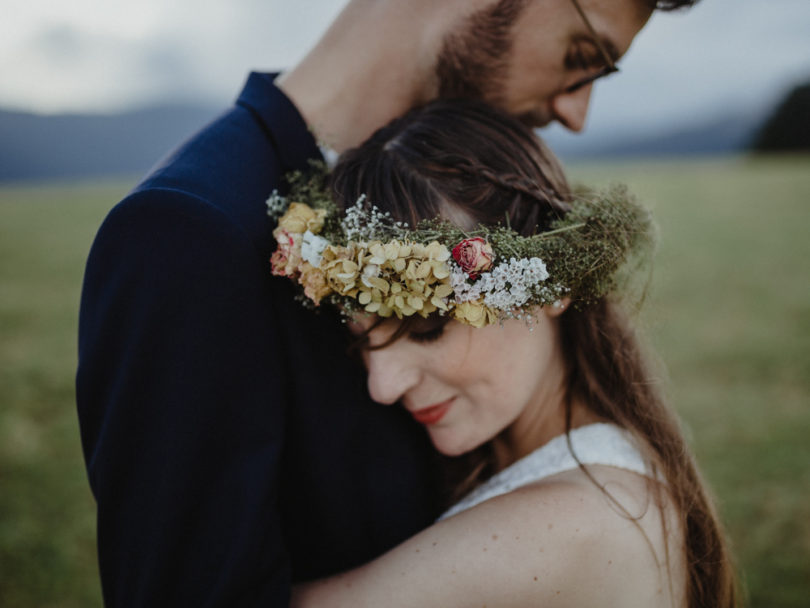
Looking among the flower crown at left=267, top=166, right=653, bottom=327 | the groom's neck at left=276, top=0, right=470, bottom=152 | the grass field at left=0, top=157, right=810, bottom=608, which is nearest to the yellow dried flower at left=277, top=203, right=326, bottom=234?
the flower crown at left=267, top=166, right=653, bottom=327

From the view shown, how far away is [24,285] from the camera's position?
1462 centimetres

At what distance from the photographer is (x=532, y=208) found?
2033 millimetres

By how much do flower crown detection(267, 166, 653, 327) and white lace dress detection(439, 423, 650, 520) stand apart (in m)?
0.64

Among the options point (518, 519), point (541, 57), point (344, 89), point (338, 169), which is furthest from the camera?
point (541, 57)

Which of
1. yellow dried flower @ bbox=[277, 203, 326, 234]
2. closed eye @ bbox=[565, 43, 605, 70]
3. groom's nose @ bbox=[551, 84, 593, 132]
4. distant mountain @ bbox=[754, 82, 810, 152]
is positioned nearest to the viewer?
yellow dried flower @ bbox=[277, 203, 326, 234]

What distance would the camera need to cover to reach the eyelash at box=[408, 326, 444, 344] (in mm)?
2033

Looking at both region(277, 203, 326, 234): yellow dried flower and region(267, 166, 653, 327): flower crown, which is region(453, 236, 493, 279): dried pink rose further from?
region(277, 203, 326, 234): yellow dried flower

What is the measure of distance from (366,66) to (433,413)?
1566 mm

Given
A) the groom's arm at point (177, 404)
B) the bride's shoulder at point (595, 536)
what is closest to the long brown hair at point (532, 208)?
the bride's shoulder at point (595, 536)

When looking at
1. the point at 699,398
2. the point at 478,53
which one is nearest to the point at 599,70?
the point at 478,53

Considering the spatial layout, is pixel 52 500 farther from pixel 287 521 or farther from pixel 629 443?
pixel 629 443

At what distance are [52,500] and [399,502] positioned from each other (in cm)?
503

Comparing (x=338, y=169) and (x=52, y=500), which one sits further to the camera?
(x=52, y=500)

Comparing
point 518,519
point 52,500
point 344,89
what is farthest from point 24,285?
point 518,519
